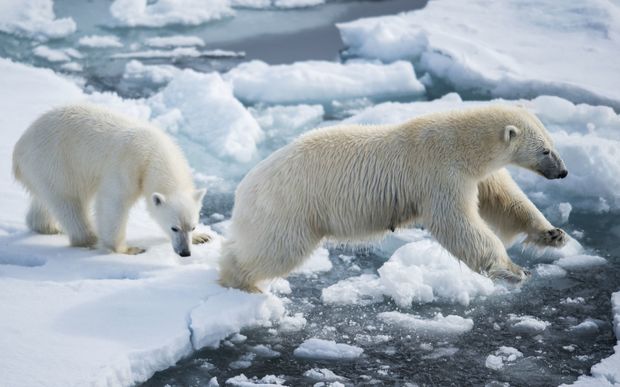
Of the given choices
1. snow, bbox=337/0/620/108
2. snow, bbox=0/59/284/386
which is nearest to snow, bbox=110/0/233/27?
snow, bbox=337/0/620/108

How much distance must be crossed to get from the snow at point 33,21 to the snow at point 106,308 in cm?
650

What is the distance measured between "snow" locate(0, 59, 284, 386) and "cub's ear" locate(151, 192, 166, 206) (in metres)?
0.40

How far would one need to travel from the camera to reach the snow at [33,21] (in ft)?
40.0

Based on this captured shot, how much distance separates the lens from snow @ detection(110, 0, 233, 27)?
12891mm

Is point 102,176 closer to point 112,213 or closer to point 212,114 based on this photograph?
point 112,213

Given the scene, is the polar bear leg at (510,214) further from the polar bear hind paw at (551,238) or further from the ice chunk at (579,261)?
the ice chunk at (579,261)

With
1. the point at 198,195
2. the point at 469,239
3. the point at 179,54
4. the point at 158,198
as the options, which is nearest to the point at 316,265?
the point at 198,195

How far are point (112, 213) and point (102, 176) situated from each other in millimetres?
298

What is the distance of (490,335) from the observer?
4984 millimetres

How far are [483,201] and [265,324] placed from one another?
5.60 feet

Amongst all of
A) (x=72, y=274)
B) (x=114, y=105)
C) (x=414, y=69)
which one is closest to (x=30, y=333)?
(x=72, y=274)

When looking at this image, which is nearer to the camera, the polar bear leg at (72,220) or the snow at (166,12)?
the polar bear leg at (72,220)

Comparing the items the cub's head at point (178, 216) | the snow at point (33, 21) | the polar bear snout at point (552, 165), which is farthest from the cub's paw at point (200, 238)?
the snow at point (33, 21)

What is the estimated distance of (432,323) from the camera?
5.10 meters
